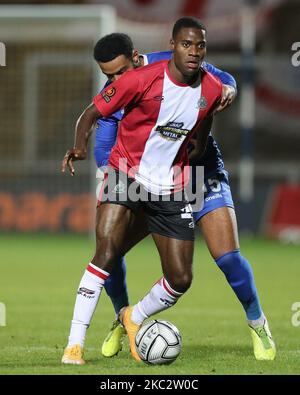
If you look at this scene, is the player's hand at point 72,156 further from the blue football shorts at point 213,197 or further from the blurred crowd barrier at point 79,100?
the blurred crowd barrier at point 79,100

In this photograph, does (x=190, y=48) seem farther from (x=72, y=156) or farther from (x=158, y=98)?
A: (x=72, y=156)

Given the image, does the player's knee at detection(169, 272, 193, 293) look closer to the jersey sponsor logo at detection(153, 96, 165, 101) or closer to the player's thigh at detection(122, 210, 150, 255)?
the player's thigh at detection(122, 210, 150, 255)

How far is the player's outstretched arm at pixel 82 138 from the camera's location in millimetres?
6859

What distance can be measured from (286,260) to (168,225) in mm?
8336

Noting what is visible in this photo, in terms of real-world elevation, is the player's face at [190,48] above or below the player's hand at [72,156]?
above

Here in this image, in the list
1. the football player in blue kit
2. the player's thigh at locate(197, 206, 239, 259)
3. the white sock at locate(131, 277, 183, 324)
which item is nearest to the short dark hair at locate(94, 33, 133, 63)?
the football player in blue kit

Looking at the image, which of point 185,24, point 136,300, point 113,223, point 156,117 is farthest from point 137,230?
point 136,300

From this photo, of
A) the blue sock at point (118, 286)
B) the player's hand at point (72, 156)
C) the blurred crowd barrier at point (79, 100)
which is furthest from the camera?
the blurred crowd barrier at point (79, 100)

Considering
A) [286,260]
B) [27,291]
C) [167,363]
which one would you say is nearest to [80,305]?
[167,363]

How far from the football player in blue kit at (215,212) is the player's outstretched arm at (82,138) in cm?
74

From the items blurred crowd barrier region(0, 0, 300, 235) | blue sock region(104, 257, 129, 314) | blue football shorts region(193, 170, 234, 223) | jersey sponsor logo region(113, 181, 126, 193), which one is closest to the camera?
jersey sponsor logo region(113, 181, 126, 193)

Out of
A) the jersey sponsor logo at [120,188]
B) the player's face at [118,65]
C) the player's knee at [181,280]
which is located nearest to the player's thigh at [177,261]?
the player's knee at [181,280]

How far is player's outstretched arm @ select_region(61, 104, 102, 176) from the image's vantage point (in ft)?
22.5

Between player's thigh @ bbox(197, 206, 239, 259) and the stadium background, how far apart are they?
376 inches
